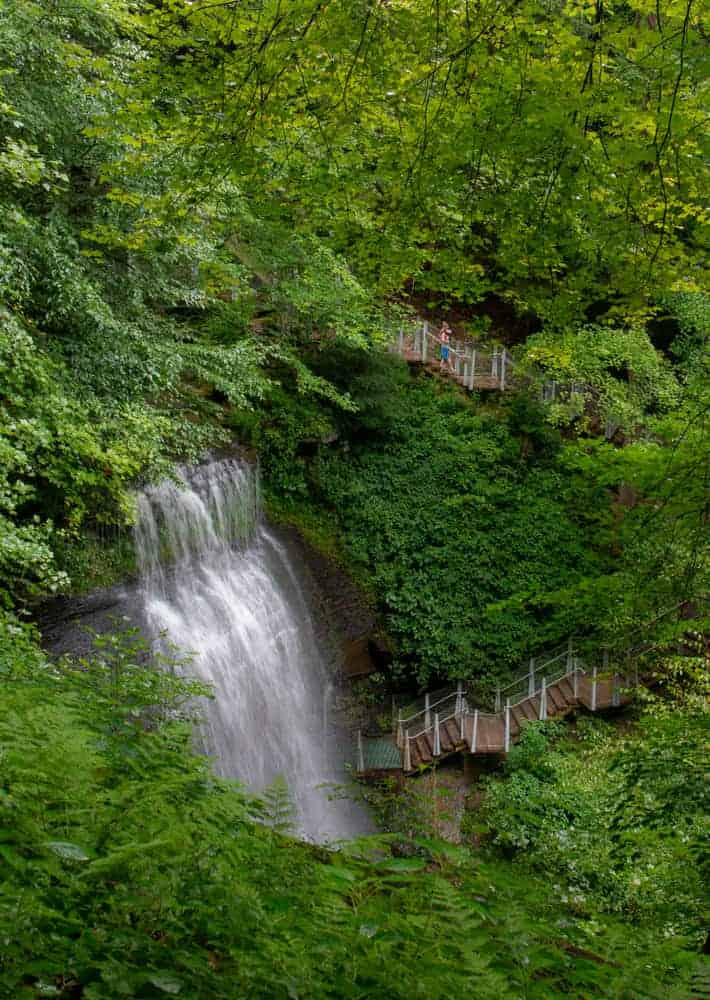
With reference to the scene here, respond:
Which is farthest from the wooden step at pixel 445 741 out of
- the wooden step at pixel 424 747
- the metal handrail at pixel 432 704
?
the metal handrail at pixel 432 704

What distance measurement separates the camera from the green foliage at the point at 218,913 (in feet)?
5.99

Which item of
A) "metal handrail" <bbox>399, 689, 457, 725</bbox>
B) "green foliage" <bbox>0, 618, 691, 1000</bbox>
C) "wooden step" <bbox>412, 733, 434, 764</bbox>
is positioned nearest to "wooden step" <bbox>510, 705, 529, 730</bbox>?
"metal handrail" <bbox>399, 689, 457, 725</bbox>

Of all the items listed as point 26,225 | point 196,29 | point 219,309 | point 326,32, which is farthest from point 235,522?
point 326,32

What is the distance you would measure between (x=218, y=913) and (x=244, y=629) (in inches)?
387

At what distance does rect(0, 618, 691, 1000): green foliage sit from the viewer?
1.83m

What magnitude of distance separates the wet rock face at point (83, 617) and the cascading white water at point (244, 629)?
1.03 feet

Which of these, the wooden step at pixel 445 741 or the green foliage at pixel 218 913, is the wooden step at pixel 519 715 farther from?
the green foliage at pixel 218 913

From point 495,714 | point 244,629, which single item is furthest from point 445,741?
point 244,629

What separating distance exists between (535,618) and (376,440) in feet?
17.1

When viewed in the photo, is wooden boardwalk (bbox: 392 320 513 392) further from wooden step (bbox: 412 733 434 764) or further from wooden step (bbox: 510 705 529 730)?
wooden step (bbox: 412 733 434 764)

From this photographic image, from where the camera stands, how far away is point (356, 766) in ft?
43.2

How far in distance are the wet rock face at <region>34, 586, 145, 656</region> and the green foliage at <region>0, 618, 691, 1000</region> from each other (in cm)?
666

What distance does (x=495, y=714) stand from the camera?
1401cm

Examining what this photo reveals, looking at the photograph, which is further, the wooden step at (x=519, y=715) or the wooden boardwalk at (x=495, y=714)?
the wooden step at (x=519, y=715)
